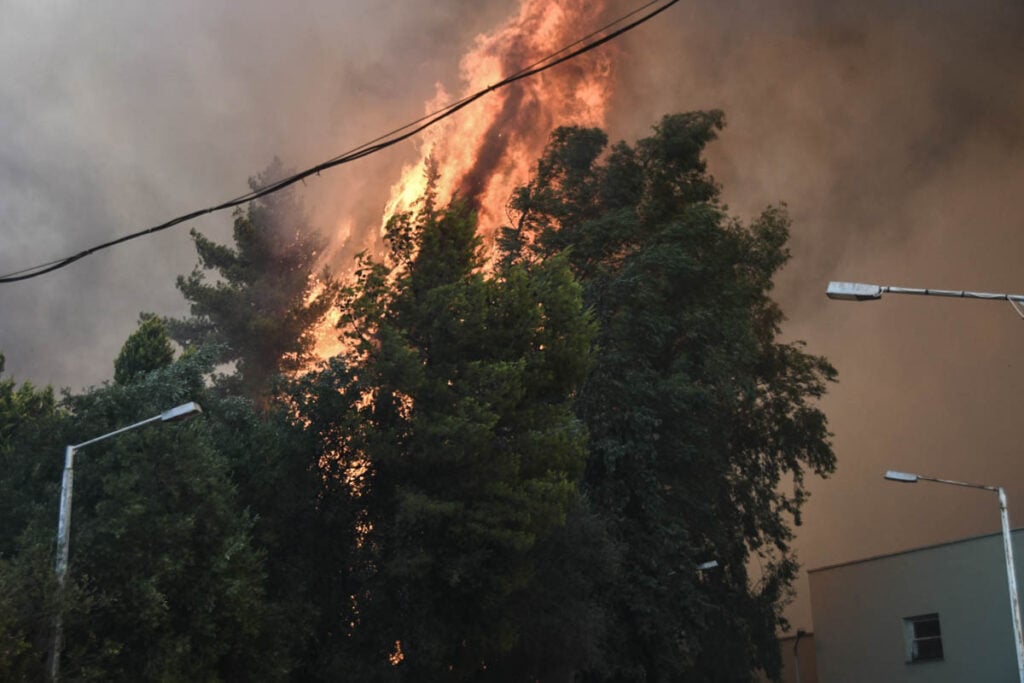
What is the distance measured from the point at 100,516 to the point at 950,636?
28937 mm

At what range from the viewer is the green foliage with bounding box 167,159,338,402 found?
1975 inches

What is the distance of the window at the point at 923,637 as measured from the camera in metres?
38.1

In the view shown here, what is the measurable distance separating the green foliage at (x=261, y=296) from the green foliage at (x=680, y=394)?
1482 centimetres

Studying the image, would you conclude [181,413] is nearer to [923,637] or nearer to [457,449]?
[457,449]

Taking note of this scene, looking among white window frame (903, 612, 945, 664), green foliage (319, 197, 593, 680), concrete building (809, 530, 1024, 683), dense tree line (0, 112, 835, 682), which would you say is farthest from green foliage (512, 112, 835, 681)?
green foliage (319, 197, 593, 680)

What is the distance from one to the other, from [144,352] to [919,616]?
29865 mm

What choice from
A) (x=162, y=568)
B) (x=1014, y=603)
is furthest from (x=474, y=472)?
(x=1014, y=603)

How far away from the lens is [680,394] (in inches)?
1389

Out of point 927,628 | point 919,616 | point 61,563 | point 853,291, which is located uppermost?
point 853,291

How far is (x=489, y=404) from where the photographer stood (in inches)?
1046

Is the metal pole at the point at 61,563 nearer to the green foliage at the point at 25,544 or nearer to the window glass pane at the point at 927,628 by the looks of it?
the green foliage at the point at 25,544

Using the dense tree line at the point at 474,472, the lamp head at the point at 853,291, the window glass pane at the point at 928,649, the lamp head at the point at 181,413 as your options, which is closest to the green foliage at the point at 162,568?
the dense tree line at the point at 474,472

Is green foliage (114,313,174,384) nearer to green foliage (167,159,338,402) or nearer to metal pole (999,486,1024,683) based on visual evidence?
green foliage (167,159,338,402)

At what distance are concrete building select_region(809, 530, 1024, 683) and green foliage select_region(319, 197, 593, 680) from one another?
1570cm
